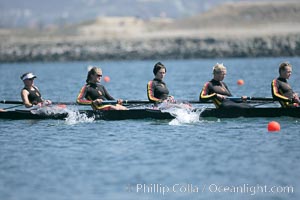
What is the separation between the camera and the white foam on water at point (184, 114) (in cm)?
2143

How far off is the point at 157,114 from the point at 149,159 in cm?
584

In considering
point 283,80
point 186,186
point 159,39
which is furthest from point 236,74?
point 159,39

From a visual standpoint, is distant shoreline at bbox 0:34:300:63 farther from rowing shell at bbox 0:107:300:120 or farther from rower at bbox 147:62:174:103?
rowing shell at bbox 0:107:300:120

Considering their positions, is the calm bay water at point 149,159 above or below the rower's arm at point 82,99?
below

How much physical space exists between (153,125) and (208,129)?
1.89 m

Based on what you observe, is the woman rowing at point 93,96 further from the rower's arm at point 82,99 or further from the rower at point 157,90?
the rower at point 157,90

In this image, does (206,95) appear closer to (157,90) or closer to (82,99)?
(157,90)

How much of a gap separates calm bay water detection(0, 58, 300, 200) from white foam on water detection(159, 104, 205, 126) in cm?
12

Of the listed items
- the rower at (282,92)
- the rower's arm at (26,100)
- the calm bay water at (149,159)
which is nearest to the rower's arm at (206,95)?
the calm bay water at (149,159)

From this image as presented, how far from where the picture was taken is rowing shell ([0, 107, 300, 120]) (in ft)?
69.2

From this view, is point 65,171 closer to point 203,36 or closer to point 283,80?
point 283,80

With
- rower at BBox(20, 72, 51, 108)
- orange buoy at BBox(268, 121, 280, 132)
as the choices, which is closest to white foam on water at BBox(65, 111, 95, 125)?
rower at BBox(20, 72, 51, 108)

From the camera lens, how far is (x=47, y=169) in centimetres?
1559

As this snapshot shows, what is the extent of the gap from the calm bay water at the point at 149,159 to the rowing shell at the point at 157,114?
19 cm
